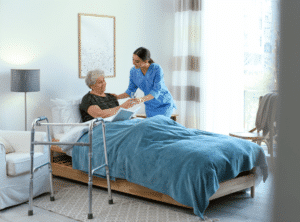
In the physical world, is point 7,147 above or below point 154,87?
below

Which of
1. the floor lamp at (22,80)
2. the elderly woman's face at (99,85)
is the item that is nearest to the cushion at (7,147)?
the floor lamp at (22,80)

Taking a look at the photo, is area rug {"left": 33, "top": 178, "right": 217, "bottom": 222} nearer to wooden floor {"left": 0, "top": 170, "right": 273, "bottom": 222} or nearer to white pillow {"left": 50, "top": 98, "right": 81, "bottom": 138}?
wooden floor {"left": 0, "top": 170, "right": 273, "bottom": 222}

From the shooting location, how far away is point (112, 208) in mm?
2805

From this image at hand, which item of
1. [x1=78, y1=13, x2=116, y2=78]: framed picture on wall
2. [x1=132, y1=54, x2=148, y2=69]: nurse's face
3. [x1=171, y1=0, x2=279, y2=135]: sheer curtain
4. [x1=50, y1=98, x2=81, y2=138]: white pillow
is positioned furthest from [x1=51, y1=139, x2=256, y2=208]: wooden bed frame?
[x1=171, y1=0, x2=279, y2=135]: sheer curtain

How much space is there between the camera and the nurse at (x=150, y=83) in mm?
3766

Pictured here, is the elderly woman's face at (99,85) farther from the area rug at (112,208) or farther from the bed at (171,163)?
the area rug at (112,208)

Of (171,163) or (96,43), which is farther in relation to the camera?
(96,43)

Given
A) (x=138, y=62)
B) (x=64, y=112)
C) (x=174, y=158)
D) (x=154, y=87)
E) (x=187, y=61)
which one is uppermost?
(x=187, y=61)

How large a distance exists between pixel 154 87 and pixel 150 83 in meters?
0.08

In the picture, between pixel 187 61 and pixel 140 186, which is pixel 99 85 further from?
pixel 187 61

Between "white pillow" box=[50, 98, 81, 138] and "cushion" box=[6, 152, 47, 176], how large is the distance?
846 mm

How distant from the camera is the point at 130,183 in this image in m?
2.99

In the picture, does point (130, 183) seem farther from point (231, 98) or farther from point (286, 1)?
point (286, 1)

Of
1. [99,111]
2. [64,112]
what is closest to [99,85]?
[99,111]
